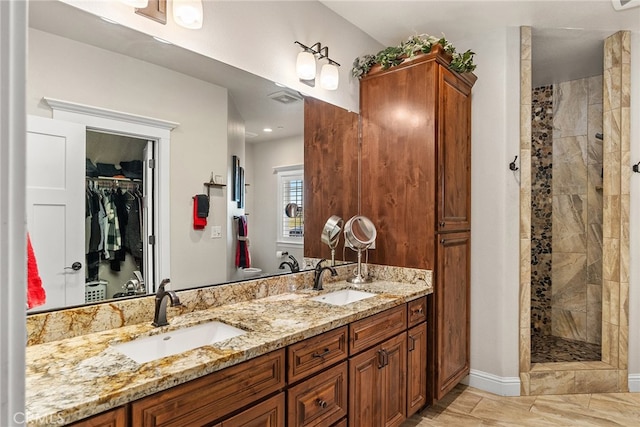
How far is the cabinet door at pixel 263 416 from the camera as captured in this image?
4.25 ft

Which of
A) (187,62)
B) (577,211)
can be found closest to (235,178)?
(187,62)

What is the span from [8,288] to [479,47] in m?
3.30

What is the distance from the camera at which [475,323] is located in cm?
296

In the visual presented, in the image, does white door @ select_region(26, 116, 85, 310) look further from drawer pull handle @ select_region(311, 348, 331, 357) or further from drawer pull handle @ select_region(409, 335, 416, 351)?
drawer pull handle @ select_region(409, 335, 416, 351)

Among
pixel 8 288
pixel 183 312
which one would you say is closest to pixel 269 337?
pixel 183 312

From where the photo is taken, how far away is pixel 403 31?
9.56ft

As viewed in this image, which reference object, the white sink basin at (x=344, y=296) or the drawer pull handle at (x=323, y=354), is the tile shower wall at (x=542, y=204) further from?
the drawer pull handle at (x=323, y=354)

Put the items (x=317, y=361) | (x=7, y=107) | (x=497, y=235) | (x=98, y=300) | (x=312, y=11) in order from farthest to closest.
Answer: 1. (x=497, y=235)
2. (x=312, y=11)
3. (x=317, y=361)
4. (x=98, y=300)
5. (x=7, y=107)

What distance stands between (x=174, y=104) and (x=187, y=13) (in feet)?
1.31

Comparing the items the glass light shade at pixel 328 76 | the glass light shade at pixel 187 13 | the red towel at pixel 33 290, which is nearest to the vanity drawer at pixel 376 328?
the red towel at pixel 33 290

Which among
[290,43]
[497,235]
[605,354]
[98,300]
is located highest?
[290,43]

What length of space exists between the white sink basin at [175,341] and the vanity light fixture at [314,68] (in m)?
1.57

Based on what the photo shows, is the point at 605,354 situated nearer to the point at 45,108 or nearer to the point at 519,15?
the point at 519,15

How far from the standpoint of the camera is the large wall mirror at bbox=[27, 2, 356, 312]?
1434mm
